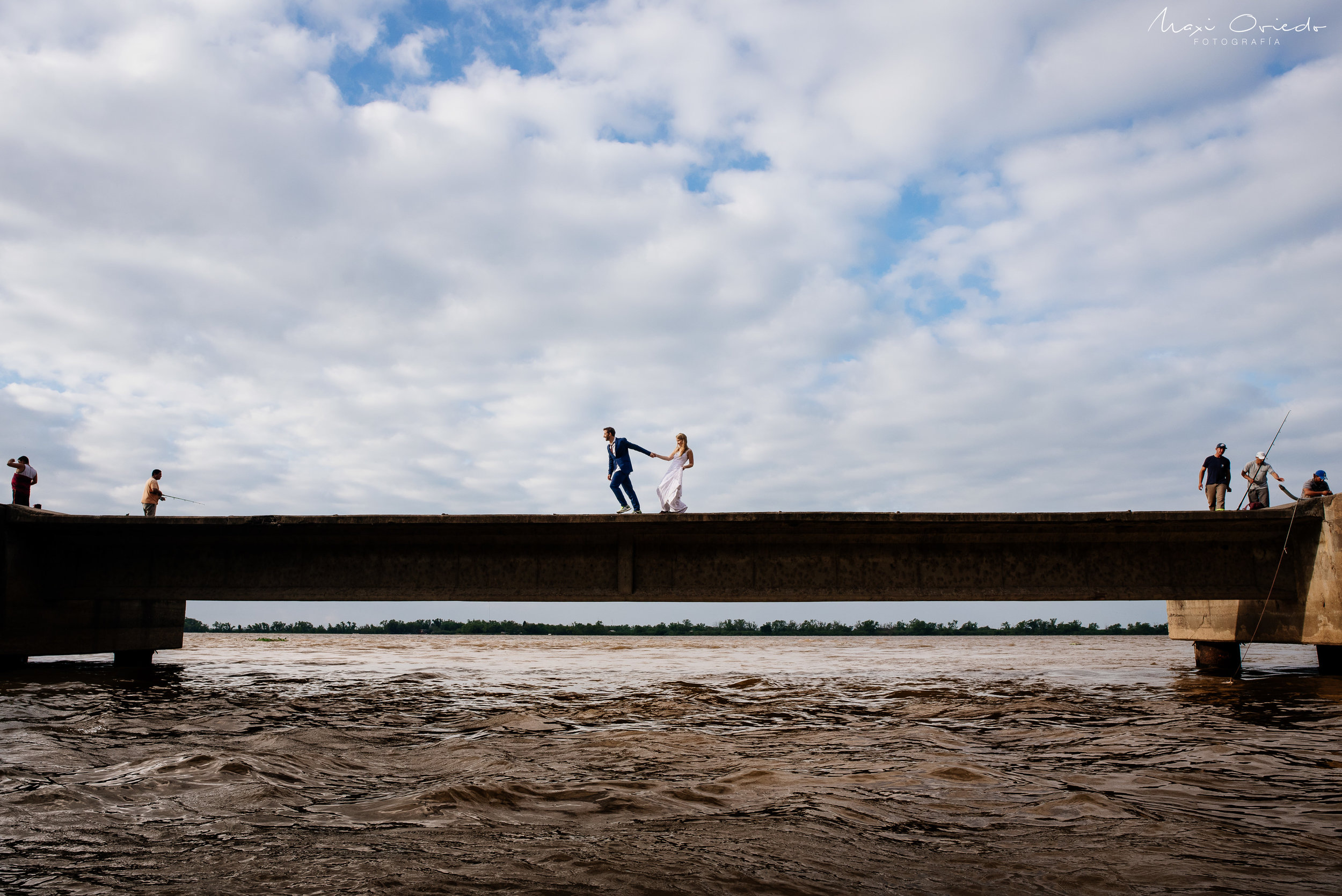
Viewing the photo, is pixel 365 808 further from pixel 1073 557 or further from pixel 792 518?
pixel 1073 557

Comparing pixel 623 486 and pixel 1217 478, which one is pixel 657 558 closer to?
pixel 623 486

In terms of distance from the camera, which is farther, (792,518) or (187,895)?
(792,518)

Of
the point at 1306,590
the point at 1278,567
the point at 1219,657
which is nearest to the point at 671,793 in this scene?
the point at 1278,567

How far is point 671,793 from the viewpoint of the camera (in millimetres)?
5312

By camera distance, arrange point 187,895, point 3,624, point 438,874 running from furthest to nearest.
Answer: point 3,624, point 438,874, point 187,895

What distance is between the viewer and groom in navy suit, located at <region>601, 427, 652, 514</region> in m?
15.5

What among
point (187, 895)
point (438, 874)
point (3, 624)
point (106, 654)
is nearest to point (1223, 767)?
point (438, 874)

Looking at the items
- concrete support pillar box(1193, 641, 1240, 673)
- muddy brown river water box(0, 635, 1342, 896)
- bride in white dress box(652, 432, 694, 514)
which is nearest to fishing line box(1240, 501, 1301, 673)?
concrete support pillar box(1193, 641, 1240, 673)

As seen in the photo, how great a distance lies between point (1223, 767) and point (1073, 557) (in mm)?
9020

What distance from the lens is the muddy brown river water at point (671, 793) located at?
3439 mm

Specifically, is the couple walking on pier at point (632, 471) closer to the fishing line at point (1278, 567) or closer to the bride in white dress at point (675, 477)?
the bride in white dress at point (675, 477)

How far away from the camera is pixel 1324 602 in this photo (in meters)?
13.8

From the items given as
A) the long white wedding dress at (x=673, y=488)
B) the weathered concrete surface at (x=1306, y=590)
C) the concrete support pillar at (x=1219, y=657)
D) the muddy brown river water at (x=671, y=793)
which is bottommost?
the concrete support pillar at (x=1219, y=657)

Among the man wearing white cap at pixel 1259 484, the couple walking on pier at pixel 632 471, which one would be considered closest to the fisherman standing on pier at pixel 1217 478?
the man wearing white cap at pixel 1259 484
